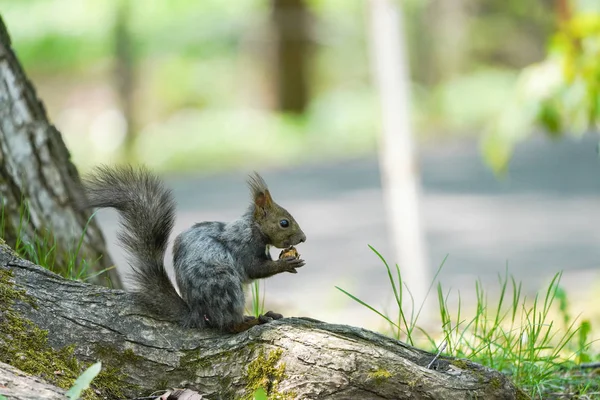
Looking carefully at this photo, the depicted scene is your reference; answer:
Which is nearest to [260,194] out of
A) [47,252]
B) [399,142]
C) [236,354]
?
[236,354]

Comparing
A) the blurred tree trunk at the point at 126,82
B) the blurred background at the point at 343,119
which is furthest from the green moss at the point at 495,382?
the blurred tree trunk at the point at 126,82

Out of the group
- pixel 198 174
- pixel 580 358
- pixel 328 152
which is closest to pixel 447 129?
pixel 328 152

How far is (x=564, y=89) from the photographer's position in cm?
353

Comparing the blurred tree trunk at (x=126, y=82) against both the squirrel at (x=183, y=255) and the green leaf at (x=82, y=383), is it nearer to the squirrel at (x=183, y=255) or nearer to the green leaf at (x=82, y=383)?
the squirrel at (x=183, y=255)

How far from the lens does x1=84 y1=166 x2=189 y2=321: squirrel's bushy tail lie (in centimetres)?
235

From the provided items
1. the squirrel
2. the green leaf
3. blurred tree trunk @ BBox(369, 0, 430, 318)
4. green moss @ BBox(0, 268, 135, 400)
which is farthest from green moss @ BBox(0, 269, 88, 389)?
blurred tree trunk @ BBox(369, 0, 430, 318)

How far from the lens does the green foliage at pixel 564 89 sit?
11.3 feet

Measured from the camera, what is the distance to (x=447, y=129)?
15422mm

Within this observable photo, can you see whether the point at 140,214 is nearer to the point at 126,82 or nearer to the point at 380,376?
the point at 380,376

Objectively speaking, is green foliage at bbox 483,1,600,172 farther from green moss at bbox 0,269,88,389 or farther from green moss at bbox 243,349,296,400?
green moss at bbox 0,269,88,389

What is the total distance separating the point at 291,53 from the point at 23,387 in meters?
13.7

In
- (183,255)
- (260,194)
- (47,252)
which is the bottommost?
(183,255)

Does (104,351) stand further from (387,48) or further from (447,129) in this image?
(447,129)

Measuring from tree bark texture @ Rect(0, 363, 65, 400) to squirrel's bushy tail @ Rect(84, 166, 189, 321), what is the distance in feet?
1.50
